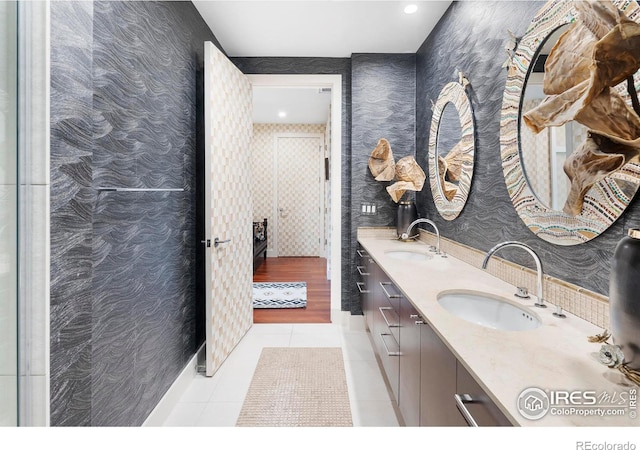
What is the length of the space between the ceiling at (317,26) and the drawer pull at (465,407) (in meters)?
2.42

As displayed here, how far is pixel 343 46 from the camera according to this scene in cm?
276

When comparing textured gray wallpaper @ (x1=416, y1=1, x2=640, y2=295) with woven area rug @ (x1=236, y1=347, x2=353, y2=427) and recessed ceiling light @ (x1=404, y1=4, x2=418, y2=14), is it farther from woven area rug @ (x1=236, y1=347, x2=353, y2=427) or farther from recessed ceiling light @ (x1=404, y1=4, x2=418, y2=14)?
woven area rug @ (x1=236, y1=347, x2=353, y2=427)

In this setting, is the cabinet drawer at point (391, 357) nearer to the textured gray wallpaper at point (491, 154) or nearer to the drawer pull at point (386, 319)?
the drawer pull at point (386, 319)

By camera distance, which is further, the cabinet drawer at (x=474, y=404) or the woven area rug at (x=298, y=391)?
the woven area rug at (x=298, y=391)

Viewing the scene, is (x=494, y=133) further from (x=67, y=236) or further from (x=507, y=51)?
(x=67, y=236)

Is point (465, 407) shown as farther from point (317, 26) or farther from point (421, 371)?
point (317, 26)

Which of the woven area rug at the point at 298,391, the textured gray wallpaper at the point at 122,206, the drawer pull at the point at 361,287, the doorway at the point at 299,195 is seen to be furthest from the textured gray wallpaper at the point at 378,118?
the doorway at the point at 299,195

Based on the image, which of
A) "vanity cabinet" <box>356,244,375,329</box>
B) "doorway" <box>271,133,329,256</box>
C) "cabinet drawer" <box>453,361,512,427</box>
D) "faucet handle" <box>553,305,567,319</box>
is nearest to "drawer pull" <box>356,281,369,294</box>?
"vanity cabinet" <box>356,244,375,329</box>

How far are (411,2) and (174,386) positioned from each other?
9.94 ft

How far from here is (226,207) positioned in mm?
2373

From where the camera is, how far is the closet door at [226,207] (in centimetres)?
213

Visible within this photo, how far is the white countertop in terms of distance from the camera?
24.6 inches

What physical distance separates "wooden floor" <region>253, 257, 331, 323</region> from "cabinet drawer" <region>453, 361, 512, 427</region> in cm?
239
